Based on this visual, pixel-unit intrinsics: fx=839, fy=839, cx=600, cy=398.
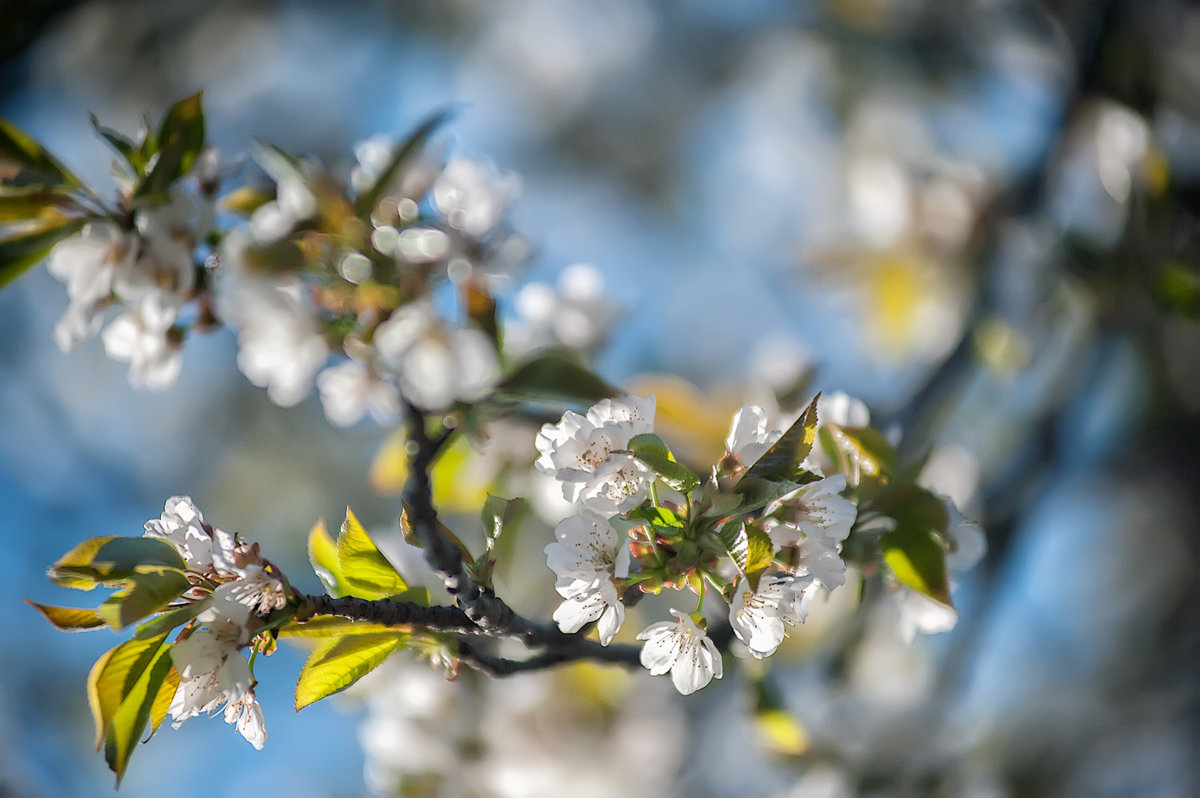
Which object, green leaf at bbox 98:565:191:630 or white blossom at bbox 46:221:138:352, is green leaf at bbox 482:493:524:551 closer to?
green leaf at bbox 98:565:191:630

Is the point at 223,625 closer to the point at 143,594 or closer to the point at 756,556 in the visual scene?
the point at 143,594

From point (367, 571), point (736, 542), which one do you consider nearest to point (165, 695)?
point (367, 571)

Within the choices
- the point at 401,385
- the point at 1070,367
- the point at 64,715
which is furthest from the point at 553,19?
the point at 401,385

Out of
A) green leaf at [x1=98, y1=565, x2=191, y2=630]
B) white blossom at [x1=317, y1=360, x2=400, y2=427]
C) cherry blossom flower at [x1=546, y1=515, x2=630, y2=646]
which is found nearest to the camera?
green leaf at [x1=98, y1=565, x2=191, y2=630]

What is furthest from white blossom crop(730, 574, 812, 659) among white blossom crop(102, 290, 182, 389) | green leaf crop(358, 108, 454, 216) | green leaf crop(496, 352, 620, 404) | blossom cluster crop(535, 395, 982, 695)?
white blossom crop(102, 290, 182, 389)

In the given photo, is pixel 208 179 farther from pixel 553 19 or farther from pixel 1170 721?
pixel 553 19

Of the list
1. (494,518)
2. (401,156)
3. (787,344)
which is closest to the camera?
(494,518)
